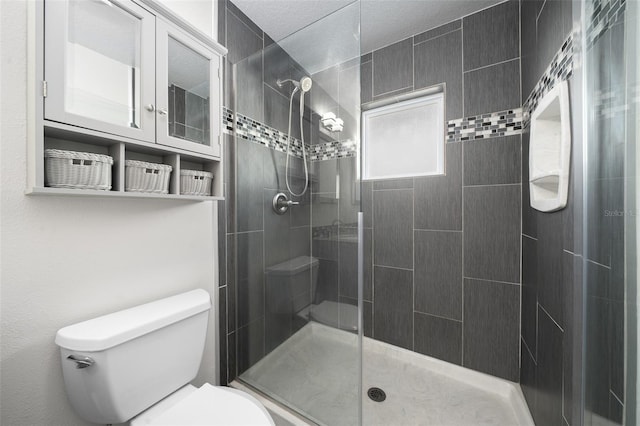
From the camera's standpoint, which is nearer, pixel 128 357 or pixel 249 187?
pixel 128 357

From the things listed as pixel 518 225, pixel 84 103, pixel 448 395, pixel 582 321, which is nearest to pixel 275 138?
pixel 84 103

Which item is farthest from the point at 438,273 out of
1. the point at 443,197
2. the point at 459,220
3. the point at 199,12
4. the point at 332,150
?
the point at 199,12

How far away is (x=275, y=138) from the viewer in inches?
52.9

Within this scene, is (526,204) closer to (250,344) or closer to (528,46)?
(528,46)

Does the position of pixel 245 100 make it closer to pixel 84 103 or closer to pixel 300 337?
pixel 84 103

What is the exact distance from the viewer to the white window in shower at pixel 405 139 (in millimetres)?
1854

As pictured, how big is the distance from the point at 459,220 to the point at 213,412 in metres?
1.71

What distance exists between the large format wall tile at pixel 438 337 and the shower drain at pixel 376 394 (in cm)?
45

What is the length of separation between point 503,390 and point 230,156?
7.39 ft

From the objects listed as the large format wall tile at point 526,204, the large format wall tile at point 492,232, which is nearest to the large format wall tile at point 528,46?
the large format wall tile at point 526,204

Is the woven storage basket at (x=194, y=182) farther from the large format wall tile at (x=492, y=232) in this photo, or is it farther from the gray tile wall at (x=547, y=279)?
the large format wall tile at (x=492, y=232)

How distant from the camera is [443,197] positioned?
172 cm

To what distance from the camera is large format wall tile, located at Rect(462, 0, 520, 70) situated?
4.92ft

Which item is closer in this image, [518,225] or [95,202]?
[95,202]
